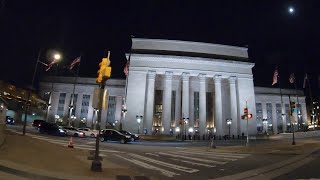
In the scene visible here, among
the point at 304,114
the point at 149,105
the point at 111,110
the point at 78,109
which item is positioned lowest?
the point at 78,109

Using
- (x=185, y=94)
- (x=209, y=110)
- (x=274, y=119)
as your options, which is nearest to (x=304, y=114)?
(x=274, y=119)

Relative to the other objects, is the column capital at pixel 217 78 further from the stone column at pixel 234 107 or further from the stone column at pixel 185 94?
the stone column at pixel 185 94

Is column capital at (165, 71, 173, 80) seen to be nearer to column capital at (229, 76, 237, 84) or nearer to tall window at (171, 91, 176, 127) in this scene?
tall window at (171, 91, 176, 127)

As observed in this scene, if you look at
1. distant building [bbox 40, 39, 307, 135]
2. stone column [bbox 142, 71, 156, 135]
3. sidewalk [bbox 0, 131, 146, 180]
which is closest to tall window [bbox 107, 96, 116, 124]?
distant building [bbox 40, 39, 307, 135]

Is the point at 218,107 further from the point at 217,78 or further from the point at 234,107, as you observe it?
the point at 217,78

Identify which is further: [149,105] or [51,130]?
[149,105]

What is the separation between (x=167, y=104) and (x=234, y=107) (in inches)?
696

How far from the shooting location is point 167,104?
6159 centimetres

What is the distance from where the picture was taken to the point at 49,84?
81.9 meters

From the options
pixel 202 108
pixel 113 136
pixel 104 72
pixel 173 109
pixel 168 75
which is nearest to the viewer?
pixel 104 72

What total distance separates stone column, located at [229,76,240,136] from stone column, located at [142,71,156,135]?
20.6 metres

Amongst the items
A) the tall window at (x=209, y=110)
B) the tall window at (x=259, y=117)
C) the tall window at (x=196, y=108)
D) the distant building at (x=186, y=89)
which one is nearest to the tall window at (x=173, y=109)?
the distant building at (x=186, y=89)

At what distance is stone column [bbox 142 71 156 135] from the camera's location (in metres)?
59.5

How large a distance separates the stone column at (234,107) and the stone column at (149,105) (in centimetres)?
2064
